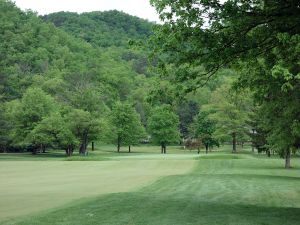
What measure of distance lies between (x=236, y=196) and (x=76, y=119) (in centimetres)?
6601

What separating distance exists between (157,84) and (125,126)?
85.7 meters

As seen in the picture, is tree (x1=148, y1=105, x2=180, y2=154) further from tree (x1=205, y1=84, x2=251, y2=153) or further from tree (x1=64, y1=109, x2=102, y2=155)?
tree (x1=205, y1=84, x2=251, y2=153)

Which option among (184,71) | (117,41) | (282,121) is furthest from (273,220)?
(117,41)

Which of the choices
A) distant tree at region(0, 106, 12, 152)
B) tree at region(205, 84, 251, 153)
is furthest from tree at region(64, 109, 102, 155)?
tree at region(205, 84, 251, 153)

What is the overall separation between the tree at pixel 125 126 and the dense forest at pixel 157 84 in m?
0.24

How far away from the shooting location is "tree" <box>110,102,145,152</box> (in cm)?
10094

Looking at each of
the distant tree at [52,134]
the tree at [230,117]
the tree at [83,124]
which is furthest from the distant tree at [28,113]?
the tree at [230,117]

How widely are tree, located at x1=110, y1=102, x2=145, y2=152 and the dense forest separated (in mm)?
244

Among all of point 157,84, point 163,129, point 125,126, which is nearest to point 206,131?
point 163,129

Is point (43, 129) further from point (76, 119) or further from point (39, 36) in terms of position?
point (39, 36)

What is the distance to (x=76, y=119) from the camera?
85.2 meters

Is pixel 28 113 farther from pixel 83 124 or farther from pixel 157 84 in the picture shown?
pixel 157 84

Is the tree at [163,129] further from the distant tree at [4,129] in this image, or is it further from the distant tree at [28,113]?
the distant tree at [4,129]

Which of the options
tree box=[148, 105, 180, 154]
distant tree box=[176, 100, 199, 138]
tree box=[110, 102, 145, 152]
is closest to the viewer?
tree box=[110, 102, 145, 152]
